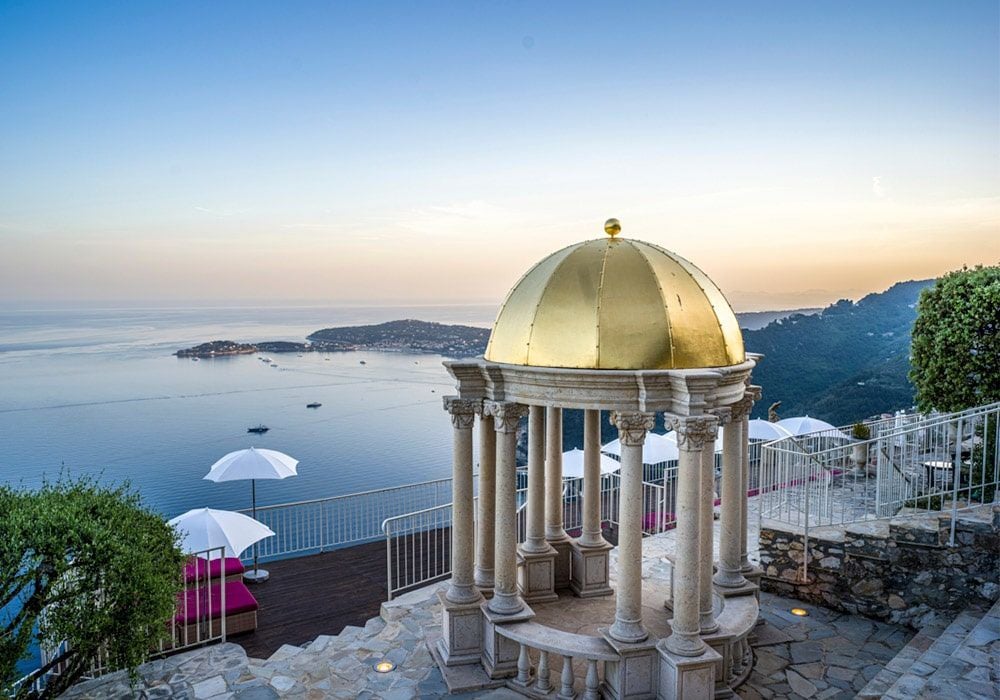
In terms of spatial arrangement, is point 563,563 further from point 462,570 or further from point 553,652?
point 553,652

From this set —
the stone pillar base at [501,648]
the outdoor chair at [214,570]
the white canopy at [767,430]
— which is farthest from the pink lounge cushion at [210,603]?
the white canopy at [767,430]

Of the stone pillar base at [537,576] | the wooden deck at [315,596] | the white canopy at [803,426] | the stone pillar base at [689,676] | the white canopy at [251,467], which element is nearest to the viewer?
the stone pillar base at [689,676]

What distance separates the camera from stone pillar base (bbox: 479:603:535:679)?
784 centimetres

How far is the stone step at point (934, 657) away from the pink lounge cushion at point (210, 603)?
872cm

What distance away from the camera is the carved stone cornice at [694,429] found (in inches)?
270

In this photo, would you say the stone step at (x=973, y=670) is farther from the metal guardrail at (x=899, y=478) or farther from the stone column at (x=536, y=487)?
the stone column at (x=536, y=487)

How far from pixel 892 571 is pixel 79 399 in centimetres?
2766

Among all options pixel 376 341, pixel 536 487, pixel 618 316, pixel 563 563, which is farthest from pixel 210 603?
pixel 376 341

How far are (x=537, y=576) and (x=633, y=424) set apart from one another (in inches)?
158

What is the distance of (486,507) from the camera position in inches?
345

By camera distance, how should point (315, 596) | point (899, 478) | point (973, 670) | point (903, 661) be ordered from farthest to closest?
1. point (899, 478)
2. point (315, 596)
3. point (903, 661)
4. point (973, 670)

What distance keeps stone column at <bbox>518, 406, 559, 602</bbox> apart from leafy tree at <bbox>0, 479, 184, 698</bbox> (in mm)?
5054

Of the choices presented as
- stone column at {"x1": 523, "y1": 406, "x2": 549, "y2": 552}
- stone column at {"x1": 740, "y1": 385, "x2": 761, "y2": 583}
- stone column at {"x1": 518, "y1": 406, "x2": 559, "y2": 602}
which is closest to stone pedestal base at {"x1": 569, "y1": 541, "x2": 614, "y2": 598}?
stone column at {"x1": 518, "y1": 406, "x2": 559, "y2": 602}

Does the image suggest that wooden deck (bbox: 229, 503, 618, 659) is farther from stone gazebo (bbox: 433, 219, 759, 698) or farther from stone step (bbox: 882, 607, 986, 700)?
stone step (bbox: 882, 607, 986, 700)
